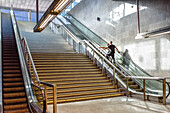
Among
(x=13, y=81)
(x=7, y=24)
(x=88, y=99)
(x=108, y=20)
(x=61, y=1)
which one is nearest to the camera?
(x=61, y=1)

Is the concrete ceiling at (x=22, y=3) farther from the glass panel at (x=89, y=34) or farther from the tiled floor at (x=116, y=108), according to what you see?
the tiled floor at (x=116, y=108)

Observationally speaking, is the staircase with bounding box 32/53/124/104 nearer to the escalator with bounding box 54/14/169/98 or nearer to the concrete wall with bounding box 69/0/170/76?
the escalator with bounding box 54/14/169/98

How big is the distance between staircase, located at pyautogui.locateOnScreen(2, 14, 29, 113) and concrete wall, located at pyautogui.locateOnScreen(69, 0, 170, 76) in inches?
215

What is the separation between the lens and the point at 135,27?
9.16 metres

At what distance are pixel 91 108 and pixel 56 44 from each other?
8.25 m

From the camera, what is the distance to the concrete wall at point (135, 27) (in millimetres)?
7422

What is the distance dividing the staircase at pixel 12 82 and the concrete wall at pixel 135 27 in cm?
546

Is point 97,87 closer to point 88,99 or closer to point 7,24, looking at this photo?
point 88,99

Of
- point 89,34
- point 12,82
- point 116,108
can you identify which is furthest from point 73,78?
point 89,34

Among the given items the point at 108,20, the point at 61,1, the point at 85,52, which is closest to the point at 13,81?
the point at 61,1

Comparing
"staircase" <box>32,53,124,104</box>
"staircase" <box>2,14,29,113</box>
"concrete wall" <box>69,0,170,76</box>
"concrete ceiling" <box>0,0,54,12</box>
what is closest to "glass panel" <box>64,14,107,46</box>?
"concrete wall" <box>69,0,170,76</box>

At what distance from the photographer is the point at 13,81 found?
22.0ft

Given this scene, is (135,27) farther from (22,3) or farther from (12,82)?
(22,3)

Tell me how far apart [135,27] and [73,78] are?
165 inches
